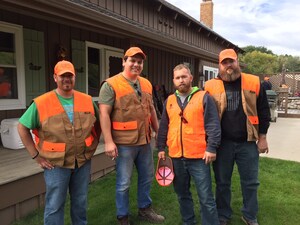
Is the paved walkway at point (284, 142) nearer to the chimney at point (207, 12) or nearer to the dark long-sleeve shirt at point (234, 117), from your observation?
the dark long-sleeve shirt at point (234, 117)

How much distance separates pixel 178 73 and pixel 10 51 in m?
3.45

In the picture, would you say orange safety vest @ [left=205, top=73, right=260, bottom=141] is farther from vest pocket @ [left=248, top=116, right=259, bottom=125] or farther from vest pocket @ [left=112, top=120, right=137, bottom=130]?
vest pocket @ [left=112, top=120, right=137, bottom=130]

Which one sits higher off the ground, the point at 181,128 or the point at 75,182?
the point at 181,128

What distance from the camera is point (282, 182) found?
460cm

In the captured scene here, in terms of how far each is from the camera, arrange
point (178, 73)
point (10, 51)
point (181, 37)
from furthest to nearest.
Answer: point (181, 37)
point (10, 51)
point (178, 73)

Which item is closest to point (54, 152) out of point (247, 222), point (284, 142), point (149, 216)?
point (149, 216)

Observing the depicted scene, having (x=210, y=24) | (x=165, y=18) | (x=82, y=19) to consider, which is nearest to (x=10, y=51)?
(x=82, y=19)

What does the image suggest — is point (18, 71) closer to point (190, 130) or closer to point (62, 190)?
point (62, 190)

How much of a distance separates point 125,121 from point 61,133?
2.30 ft

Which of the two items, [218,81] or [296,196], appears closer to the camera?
[218,81]

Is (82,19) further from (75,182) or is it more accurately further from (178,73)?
(75,182)

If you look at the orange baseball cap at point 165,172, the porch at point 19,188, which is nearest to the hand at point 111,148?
the orange baseball cap at point 165,172

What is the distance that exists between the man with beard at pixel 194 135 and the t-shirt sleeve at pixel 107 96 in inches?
21.5

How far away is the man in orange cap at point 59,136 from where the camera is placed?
233cm
